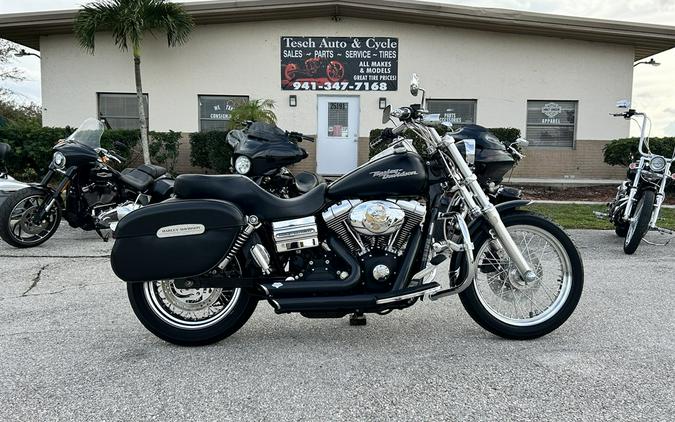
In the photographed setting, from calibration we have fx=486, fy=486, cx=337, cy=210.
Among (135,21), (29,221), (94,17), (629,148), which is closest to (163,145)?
(135,21)

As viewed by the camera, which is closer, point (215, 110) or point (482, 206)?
point (482, 206)

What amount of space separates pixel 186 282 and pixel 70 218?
4148mm

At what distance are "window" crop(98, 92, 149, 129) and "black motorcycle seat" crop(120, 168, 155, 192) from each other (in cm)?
848

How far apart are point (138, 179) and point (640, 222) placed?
6000 millimetres

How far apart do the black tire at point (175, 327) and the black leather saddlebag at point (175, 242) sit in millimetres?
174

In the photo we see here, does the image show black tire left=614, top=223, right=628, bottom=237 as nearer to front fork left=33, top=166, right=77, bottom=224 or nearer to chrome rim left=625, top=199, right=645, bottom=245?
chrome rim left=625, top=199, right=645, bottom=245

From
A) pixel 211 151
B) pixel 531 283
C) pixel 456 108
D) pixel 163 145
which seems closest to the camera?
pixel 531 283

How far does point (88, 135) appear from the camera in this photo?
252 inches

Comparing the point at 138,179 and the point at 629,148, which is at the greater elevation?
the point at 629,148

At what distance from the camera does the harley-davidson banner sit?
13539 mm

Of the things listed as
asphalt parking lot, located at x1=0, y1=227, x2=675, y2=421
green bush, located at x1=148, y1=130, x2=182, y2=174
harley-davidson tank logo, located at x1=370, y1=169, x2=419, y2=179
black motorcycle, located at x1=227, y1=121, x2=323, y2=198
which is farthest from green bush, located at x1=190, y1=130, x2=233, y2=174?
Result: harley-davidson tank logo, located at x1=370, y1=169, x2=419, y2=179

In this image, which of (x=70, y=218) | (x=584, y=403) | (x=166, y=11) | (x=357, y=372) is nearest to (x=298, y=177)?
(x=70, y=218)

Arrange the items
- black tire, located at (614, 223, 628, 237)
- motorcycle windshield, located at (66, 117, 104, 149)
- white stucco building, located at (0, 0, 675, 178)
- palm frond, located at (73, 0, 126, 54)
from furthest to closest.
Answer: white stucco building, located at (0, 0, 675, 178), palm frond, located at (73, 0, 126, 54), black tire, located at (614, 223, 628, 237), motorcycle windshield, located at (66, 117, 104, 149)

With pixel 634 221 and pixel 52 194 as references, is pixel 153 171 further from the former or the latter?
pixel 634 221
